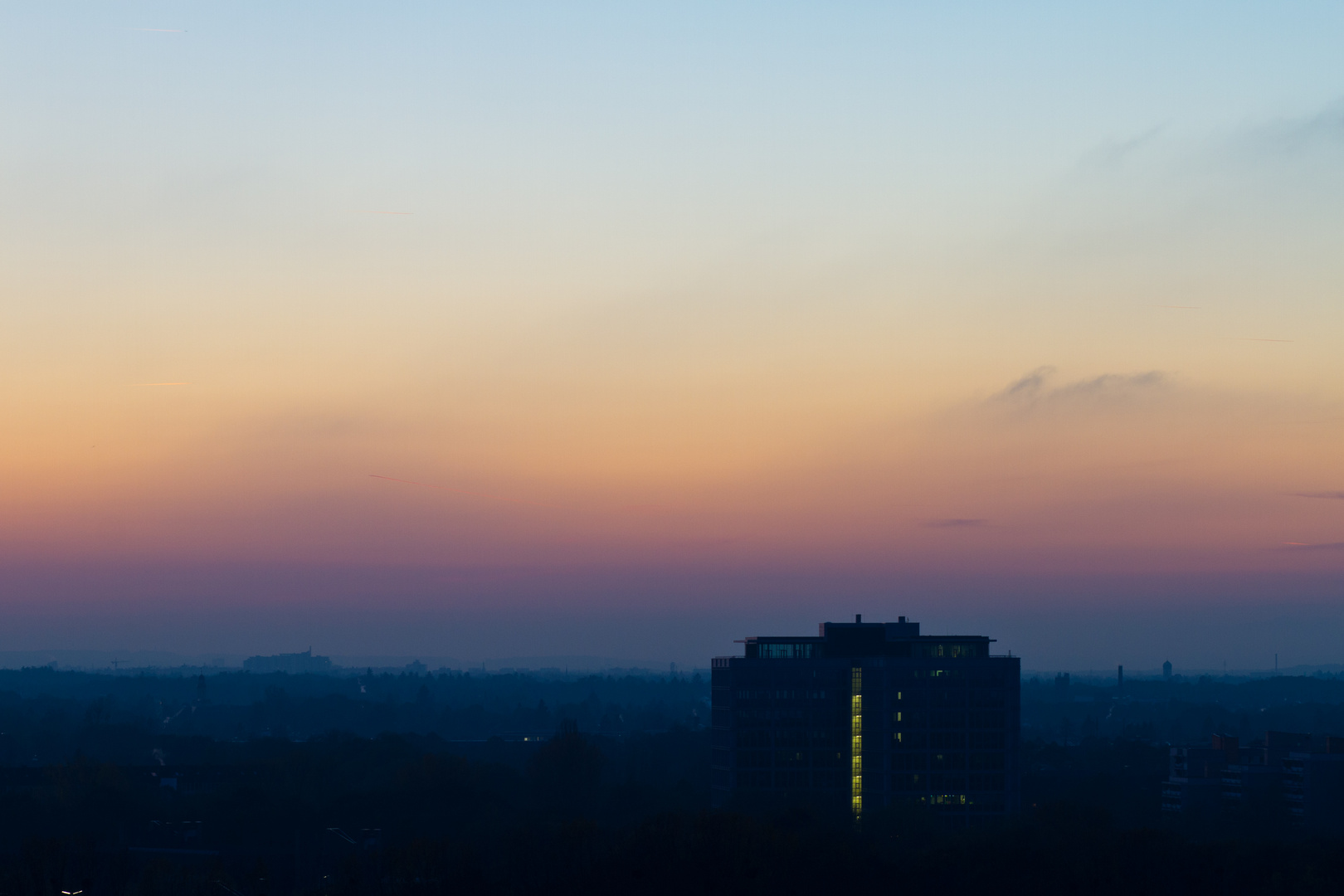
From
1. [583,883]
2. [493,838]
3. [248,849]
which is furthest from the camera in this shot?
[248,849]

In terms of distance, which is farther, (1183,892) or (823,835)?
(823,835)

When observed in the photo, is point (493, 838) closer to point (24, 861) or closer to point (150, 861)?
point (150, 861)

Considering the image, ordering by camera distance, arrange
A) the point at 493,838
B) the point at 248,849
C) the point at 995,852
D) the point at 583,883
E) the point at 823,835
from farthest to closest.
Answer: the point at 248,849
the point at 493,838
the point at 823,835
the point at 995,852
the point at 583,883

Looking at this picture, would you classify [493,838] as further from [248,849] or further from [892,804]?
[892,804]

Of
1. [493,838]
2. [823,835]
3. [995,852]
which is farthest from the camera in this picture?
[493,838]

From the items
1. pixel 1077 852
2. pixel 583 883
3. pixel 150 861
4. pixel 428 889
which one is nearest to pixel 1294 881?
pixel 1077 852

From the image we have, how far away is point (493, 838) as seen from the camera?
586 feet

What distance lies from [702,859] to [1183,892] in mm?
41900

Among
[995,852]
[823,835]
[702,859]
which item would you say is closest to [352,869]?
[702,859]

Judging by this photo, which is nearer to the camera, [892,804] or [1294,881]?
[1294,881]

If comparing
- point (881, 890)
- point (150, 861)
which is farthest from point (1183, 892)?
point (150, 861)

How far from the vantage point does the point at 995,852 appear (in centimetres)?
14875

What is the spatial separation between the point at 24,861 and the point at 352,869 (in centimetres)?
2926

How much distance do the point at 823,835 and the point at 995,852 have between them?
17556 mm
